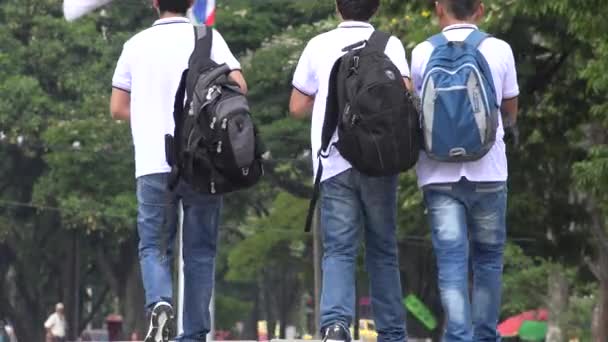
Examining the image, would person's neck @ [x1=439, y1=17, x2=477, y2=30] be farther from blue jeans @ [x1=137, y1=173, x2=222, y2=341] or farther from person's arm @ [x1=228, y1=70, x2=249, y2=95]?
blue jeans @ [x1=137, y1=173, x2=222, y2=341]

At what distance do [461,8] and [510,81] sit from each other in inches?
15.9

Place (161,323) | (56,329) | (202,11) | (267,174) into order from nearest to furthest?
(161,323), (202,11), (267,174), (56,329)

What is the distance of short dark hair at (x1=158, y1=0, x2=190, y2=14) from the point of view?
8.63m

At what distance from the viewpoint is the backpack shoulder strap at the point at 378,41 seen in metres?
8.41

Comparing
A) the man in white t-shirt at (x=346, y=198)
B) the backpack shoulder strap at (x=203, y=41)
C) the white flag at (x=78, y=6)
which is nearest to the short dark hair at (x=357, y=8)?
the man in white t-shirt at (x=346, y=198)

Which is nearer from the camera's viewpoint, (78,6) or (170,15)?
(170,15)

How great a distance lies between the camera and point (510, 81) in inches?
343

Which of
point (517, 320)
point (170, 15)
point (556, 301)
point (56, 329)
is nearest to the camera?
point (170, 15)

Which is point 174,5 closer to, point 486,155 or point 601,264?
point 486,155

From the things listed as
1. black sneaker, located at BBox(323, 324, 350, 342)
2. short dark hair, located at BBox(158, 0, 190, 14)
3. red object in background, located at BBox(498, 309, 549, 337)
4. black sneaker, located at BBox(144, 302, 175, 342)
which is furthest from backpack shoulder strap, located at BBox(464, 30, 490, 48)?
red object in background, located at BBox(498, 309, 549, 337)

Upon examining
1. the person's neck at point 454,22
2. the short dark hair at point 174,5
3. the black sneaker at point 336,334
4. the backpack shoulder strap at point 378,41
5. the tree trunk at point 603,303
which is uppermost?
the short dark hair at point 174,5

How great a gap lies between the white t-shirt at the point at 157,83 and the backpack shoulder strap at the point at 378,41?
2.00ft

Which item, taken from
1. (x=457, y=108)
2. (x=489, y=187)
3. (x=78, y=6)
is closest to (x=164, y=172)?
(x=457, y=108)

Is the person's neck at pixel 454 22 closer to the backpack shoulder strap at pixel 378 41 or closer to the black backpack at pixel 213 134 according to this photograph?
the backpack shoulder strap at pixel 378 41
